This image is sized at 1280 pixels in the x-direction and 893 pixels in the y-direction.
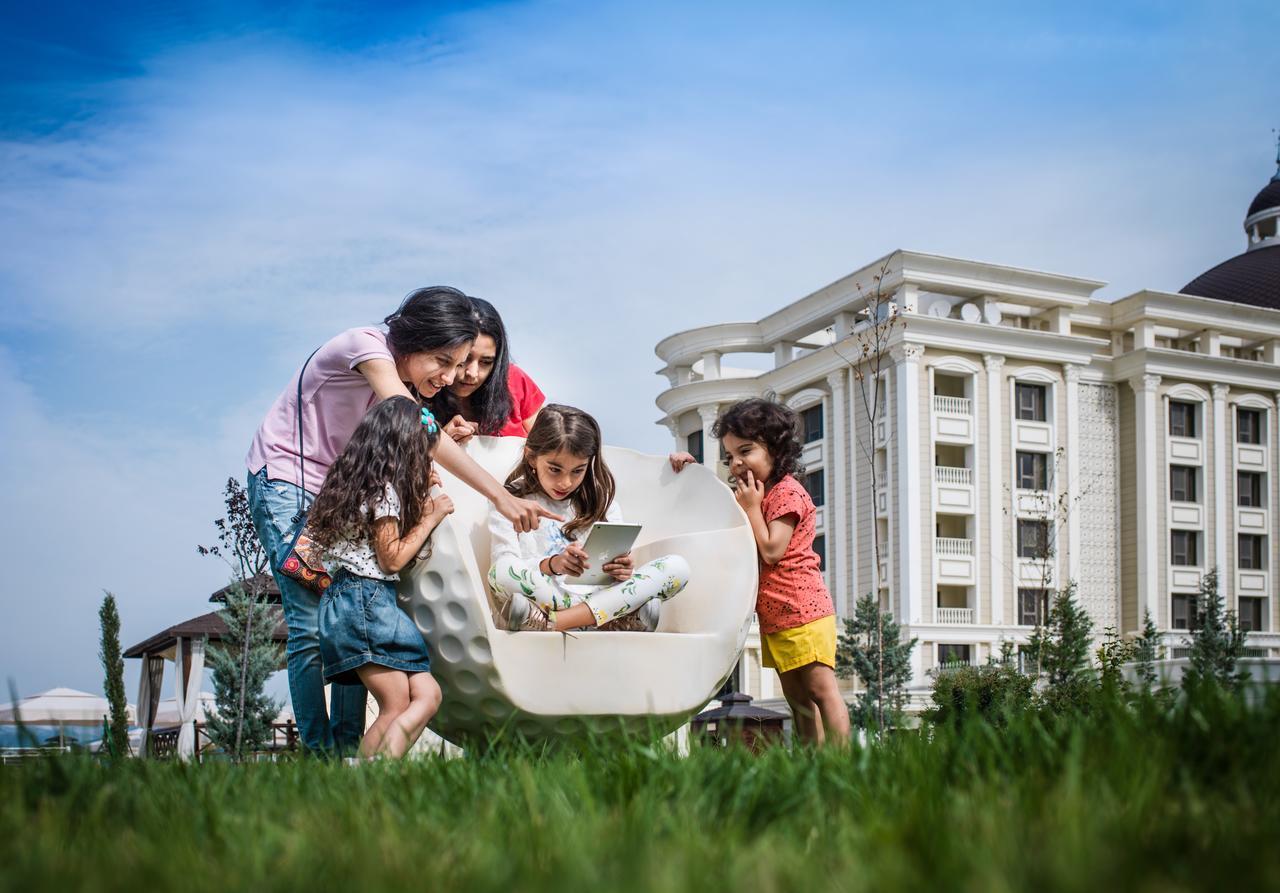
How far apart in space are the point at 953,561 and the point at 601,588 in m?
31.9

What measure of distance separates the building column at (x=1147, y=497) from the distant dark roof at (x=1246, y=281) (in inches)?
319

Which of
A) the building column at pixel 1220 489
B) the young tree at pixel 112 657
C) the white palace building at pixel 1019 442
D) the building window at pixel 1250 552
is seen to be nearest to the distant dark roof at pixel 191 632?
the young tree at pixel 112 657

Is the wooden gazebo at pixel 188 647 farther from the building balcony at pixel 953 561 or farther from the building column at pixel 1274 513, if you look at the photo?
the building column at pixel 1274 513

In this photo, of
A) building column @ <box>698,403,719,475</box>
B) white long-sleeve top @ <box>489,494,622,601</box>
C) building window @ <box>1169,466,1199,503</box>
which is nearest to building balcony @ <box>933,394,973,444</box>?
building column @ <box>698,403,719,475</box>

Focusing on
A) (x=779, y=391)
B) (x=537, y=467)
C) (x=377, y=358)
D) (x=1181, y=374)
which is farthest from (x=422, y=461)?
(x=1181, y=374)

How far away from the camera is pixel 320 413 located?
12.7ft

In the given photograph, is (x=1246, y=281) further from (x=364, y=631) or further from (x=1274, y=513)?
(x=364, y=631)

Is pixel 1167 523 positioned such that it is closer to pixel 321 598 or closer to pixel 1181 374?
pixel 1181 374

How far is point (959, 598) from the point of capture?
35031 mm

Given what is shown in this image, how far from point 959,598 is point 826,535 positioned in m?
4.23

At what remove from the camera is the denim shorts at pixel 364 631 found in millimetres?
3398

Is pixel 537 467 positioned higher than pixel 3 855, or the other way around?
pixel 537 467

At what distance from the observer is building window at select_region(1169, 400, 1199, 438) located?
3816cm

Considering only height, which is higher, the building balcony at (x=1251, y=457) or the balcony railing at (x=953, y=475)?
the building balcony at (x=1251, y=457)
